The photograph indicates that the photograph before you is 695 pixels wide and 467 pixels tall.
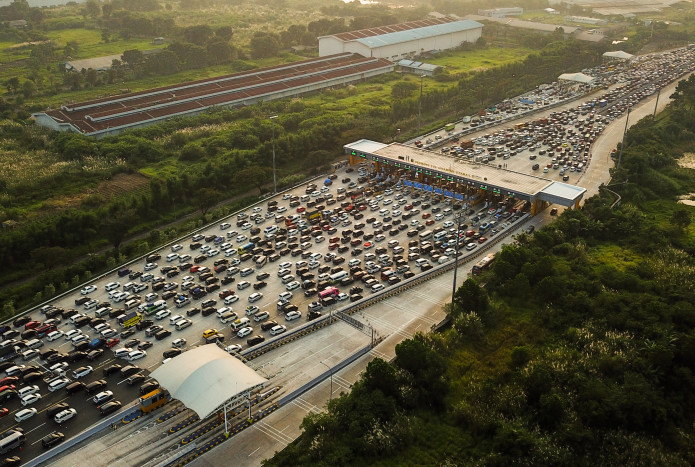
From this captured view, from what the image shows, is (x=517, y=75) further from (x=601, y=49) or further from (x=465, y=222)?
(x=465, y=222)

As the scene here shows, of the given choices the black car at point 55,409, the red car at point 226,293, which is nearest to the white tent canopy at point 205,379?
the black car at point 55,409

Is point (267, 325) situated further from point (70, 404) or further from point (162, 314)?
point (70, 404)

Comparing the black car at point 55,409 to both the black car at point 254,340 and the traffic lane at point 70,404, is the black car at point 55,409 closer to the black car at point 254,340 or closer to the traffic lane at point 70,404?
the traffic lane at point 70,404

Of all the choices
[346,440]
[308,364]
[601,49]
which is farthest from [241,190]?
[601,49]

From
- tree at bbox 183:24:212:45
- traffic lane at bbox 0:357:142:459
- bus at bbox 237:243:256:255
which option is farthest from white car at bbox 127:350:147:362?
tree at bbox 183:24:212:45

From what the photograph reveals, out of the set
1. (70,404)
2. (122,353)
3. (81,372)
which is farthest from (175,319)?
(70,404)
